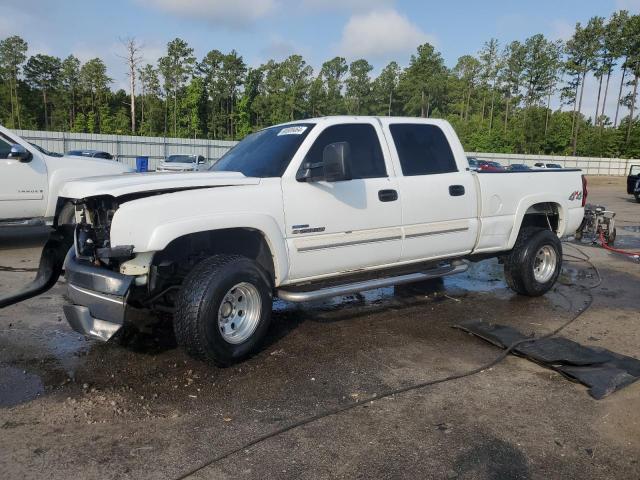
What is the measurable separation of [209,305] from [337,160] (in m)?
1.53

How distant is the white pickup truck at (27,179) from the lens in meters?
8.30

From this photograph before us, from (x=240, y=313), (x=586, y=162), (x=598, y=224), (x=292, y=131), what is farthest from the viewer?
(x=586, y=162)

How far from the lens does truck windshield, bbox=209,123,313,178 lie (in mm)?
4742

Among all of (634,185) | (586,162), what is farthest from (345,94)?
(634,185)

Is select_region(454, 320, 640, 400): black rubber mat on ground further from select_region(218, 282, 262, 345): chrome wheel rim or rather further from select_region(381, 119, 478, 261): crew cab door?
select_region(218, 282, 262, 345): chrome wheel rim

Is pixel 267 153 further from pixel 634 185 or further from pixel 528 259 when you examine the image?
pixel 634 185

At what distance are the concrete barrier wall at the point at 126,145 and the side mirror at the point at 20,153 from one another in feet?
72.8

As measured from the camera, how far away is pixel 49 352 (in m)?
4.52

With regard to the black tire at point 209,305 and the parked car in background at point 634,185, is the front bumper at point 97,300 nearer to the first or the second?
the black tire at point 209,305

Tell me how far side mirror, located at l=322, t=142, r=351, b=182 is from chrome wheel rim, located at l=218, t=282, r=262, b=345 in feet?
3.69

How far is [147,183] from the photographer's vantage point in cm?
397

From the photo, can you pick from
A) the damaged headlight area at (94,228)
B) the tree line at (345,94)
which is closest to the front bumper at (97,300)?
the damaged headlight area at (94,228)

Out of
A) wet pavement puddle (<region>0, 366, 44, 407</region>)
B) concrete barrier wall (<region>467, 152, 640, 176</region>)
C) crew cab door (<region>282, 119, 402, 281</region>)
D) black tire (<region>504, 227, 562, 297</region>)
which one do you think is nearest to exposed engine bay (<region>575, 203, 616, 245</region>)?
black tire (<region>504, 227, 562, 297</region>)

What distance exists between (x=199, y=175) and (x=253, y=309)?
1.16 m
